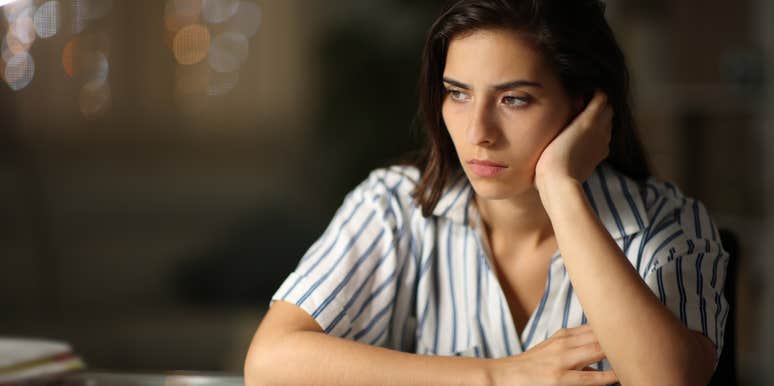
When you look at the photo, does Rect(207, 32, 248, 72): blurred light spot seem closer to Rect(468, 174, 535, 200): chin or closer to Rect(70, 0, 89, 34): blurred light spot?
Rect(70, 0, 89, 34): blurred light spot

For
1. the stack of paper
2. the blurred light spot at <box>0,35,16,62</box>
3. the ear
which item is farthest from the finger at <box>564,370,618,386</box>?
the blurred light spot at <box>0,35,16,62</box>

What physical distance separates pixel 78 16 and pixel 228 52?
580 mm

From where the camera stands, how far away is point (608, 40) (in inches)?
44.5

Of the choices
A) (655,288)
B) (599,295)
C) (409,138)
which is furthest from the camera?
(409,138)

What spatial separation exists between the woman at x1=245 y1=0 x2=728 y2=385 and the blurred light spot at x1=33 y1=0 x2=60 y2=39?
2151 mm

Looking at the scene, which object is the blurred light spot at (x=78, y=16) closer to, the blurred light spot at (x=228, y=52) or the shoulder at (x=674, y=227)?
the blurred light spot at (x=228, y=52)

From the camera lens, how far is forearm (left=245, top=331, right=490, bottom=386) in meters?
0.98

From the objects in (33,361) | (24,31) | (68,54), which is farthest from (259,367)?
(24,31)

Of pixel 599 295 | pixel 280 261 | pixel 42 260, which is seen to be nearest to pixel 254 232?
pixel 280 261

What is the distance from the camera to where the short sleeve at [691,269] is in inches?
40.2

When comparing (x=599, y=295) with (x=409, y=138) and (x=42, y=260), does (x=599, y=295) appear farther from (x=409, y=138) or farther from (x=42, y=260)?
(x=42, y=260)

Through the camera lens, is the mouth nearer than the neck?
Yes

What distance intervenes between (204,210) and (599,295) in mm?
2444

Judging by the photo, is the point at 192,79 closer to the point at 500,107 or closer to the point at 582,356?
the point at 500,107
